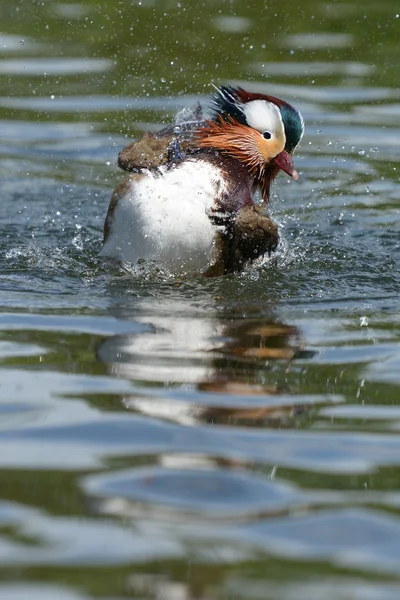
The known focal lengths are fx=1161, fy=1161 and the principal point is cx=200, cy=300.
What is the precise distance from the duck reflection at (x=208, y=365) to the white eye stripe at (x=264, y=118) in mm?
1705

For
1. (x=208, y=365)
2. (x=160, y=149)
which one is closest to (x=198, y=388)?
(x=208, y=365)

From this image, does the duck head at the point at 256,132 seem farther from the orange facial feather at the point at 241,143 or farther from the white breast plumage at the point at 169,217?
the white breast plumage at the point at 169,217

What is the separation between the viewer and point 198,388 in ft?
15.8

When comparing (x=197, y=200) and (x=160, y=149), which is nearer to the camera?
(x=197, y=200)

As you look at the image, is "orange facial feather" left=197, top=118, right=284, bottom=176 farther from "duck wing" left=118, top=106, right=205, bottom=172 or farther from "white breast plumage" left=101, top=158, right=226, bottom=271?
"white breast plumage" left=101, top=158, right=226, bottom=271

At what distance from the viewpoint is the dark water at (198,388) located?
3.39 meters

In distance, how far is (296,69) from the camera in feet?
39.3

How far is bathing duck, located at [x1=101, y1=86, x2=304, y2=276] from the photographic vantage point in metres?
6.46

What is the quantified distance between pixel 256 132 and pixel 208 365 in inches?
103

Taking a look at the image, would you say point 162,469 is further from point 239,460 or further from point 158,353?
point 158,353

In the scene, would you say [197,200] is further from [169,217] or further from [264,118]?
[264,118]

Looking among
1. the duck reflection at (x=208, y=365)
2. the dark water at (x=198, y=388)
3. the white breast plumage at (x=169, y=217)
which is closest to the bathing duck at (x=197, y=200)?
the white breast plumage at (x=169, y=217)

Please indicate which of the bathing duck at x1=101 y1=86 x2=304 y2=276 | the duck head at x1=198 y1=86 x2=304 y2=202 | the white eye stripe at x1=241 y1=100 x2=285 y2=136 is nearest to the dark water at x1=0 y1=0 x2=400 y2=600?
the bathing duck at x1=101 y1=86 x2=304 y2=276

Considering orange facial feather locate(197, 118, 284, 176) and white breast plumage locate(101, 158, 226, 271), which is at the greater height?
orange facial feather locate(197, 118, 284, 176)
